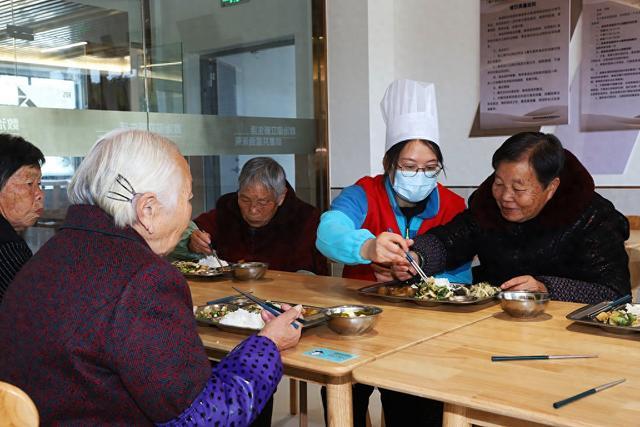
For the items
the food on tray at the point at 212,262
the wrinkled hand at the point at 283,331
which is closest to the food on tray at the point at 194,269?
the food on tray at the point at 212,262

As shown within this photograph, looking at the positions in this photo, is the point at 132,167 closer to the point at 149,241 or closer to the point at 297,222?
the point at 149,241

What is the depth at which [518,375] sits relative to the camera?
1.33 metres

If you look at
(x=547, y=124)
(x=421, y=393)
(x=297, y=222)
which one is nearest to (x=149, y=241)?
(x=421, y=393)

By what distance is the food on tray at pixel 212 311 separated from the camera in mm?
1837

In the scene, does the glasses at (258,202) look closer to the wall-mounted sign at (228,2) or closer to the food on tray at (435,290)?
the food on tray at (435,290)

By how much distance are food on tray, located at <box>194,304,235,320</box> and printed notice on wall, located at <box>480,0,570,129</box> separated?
2.63 meters

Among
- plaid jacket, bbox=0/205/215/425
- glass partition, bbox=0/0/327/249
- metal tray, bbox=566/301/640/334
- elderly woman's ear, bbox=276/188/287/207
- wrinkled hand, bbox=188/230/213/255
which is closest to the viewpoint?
plaid jacket, bbox=0/205/215/425

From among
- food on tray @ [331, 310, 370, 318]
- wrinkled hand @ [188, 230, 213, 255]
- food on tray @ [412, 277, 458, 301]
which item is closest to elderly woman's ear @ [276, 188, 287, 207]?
wrinkled hand @ [188, 230, 213, 255]

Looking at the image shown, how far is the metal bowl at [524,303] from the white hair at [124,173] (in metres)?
1.01

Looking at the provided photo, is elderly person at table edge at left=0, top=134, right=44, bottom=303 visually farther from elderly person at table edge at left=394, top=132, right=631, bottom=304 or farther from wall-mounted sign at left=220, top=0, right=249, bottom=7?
wall-mounted sign at left=220, top=0, right=249, bottom=7

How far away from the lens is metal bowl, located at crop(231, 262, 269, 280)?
2.57m

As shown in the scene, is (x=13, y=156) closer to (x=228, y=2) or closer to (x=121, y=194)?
(x=121, y=194)

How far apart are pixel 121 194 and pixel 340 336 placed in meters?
0.71

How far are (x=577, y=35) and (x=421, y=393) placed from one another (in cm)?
310
